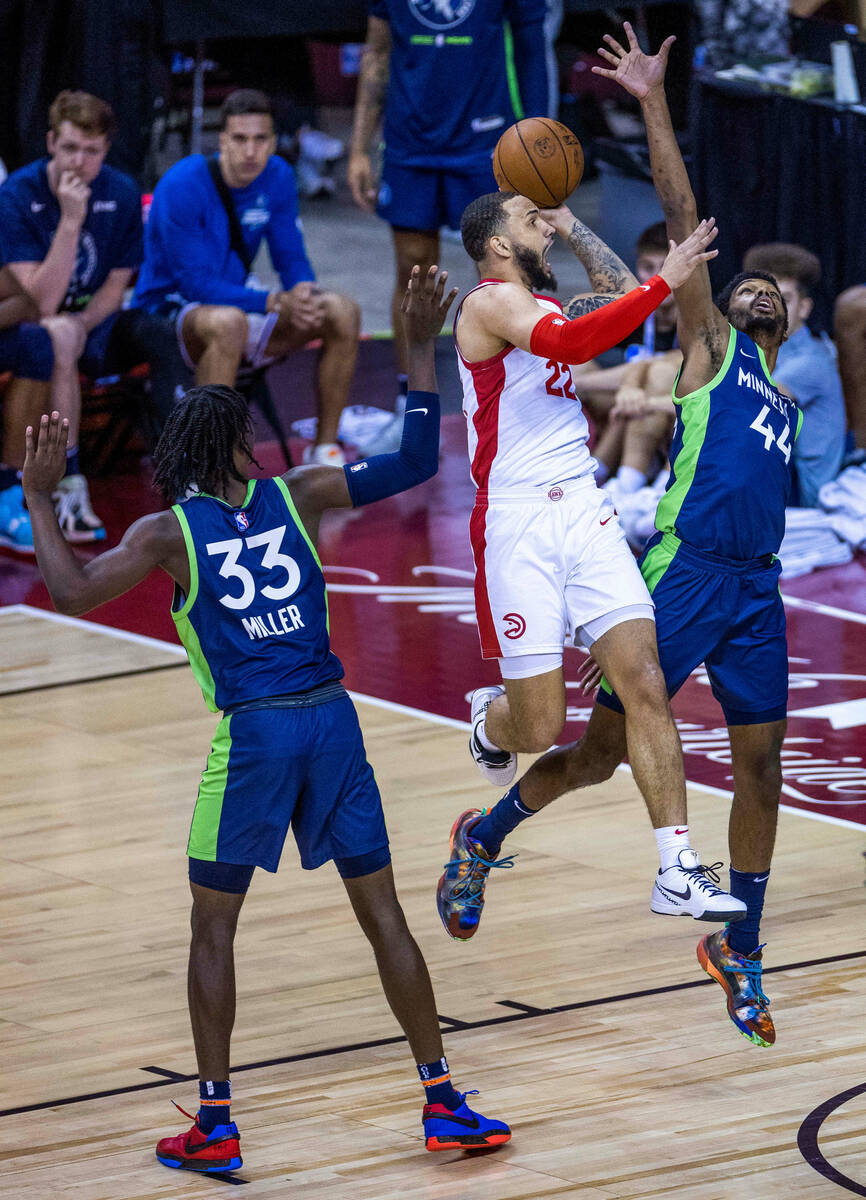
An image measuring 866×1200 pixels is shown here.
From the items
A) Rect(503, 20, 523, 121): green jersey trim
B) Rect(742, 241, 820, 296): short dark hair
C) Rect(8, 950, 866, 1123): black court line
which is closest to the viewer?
Rect(8, 950, 866, 1123): black court line

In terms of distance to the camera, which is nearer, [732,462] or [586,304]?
[732,462]

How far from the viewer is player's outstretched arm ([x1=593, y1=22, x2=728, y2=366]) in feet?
17.7

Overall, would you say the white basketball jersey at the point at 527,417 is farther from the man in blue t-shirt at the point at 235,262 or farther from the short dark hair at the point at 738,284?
the man in blue t-shirt at the point at 235,262

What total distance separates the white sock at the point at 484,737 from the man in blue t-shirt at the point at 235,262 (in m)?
4.73

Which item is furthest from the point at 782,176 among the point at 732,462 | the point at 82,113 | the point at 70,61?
the point at 732,462

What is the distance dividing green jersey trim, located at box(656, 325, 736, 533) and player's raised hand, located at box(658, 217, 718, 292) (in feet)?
1.31

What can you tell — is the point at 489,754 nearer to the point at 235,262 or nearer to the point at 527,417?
the point at 527,417

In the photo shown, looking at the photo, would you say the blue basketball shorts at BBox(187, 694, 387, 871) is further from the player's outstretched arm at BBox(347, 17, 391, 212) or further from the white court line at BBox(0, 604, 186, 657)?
the player's outstretched arm at BBox(347, 17, 391, 212)

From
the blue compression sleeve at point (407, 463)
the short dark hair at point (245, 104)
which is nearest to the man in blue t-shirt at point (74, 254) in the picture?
the short dark hair at point (245, 104)

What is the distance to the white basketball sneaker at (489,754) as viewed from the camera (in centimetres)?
596

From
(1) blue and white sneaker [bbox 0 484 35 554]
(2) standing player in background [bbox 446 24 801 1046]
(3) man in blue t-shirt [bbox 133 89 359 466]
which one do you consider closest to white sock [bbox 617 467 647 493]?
(3) man in blue t-shirt [bbox 133 89 359 466]

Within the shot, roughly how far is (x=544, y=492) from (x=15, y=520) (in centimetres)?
566

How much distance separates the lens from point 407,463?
4812 millimetres

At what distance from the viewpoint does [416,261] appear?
455 inches
